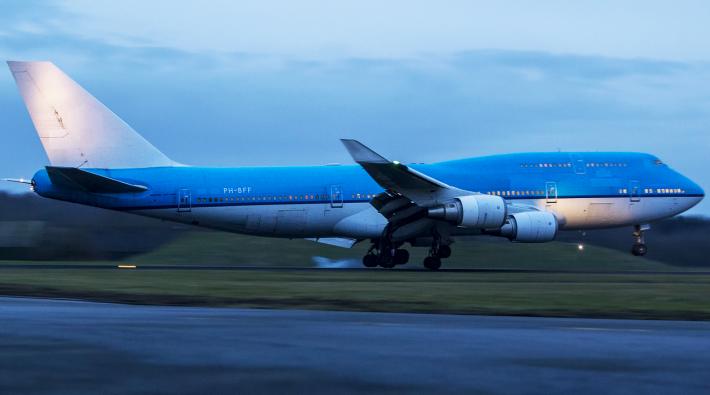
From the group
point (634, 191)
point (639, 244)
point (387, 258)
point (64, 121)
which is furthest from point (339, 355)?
point (639, 244)

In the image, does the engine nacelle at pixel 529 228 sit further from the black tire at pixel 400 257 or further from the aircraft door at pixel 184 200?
the aircraft door at pixel 184 200

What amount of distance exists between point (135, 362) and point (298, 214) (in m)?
32.1

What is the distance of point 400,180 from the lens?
40031 millimetres

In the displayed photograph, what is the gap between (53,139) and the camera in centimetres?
4194

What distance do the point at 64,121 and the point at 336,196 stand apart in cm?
1059

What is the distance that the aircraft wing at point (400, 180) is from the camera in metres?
39.1

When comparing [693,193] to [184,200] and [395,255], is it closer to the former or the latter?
[395,255]

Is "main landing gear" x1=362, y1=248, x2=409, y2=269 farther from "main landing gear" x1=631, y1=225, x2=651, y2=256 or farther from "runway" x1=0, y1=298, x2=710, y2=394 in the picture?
"runway" x1=0, y1=298, x2=710, y2=394

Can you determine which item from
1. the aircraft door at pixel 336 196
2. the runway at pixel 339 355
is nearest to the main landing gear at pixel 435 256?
the aircraft door at pixel 336 196

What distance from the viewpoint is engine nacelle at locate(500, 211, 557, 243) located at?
4016 centimetres

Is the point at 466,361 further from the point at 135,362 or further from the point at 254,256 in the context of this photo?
the point at 254,256

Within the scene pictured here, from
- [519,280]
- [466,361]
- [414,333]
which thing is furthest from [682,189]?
[466,361]

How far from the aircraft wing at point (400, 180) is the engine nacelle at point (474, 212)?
0.80m

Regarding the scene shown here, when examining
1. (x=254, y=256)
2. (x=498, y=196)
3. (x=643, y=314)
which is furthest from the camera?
(x=254, y=256)
